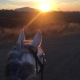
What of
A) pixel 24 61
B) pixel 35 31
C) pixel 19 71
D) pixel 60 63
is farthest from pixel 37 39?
pixel 35 31

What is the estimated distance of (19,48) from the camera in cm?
272

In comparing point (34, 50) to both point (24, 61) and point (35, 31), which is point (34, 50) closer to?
point (24, 61)

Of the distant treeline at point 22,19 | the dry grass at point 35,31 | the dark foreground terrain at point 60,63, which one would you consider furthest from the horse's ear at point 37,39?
→ the distant treeline at point 22,19

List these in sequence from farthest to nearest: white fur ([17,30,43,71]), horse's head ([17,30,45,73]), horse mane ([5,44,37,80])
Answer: horse's head ([17,30,45,73]) < white fur ([17,30,43,71]) < horse mane ([5,44,37,80])

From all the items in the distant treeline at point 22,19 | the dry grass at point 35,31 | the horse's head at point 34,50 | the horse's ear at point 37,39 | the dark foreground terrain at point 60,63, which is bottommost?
the distant treeline at point 22,19

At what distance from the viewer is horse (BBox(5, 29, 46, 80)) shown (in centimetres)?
188

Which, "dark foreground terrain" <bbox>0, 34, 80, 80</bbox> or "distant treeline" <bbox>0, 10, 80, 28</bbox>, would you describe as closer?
"dark foreground terrain" <bbox>0, 34, 80, 80</bbox>

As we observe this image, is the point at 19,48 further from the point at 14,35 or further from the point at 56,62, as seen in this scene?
the point at 14,35

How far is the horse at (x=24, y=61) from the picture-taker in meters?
1.88

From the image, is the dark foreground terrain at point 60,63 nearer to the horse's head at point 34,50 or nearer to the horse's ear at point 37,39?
the horse's head at point 34,50

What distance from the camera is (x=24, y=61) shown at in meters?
2.25

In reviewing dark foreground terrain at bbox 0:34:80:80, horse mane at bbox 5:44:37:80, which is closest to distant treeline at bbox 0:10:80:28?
dark foreground terrain at bbox 0:34:80:80

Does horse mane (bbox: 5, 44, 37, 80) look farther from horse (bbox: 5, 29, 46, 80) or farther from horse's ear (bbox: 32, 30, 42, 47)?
horse's ear (bbox: 32, 30, 42, 47)

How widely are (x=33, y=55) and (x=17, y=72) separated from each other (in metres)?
0.83
